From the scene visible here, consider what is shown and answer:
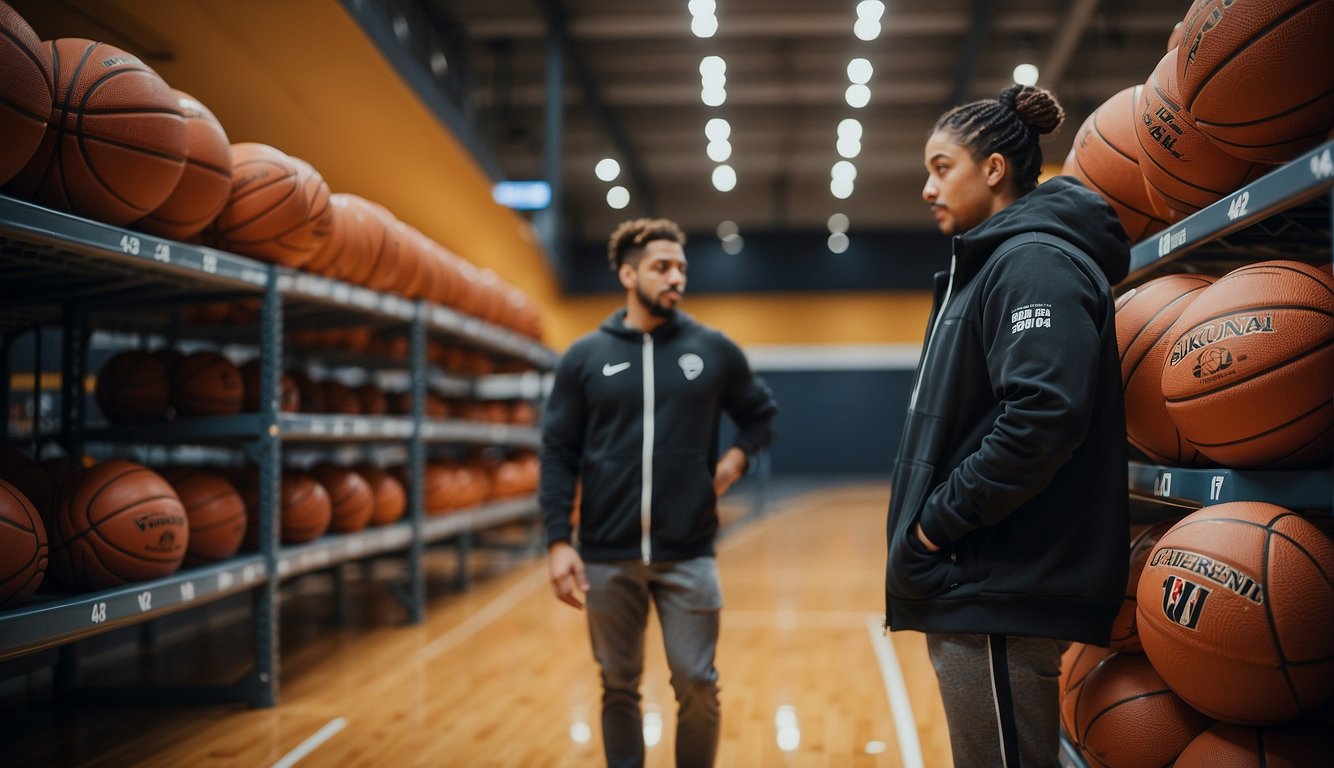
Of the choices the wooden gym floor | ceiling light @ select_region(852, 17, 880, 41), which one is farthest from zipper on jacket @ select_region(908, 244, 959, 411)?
ceiling light @ select_region(852, 17, 880, 41)

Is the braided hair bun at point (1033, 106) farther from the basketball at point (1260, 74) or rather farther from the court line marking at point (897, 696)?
the court line marking at point (897, 696)

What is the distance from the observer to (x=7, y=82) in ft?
8.43

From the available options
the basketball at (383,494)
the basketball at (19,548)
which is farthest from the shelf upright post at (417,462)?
the basketball at (19,548)

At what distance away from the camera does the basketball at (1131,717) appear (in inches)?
83.5

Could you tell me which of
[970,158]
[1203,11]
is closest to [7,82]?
[970,158]

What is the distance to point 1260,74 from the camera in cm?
187

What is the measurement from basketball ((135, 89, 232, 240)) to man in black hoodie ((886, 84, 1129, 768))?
2.67 m

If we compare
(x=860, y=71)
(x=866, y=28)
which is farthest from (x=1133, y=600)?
(x=860, y=71)

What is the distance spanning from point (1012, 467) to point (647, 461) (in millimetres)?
1302

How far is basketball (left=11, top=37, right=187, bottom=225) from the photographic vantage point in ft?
9.61

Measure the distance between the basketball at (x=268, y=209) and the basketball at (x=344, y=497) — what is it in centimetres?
136

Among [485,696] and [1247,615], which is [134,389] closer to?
[485,696]

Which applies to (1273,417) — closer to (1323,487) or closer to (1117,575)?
(1323,487)

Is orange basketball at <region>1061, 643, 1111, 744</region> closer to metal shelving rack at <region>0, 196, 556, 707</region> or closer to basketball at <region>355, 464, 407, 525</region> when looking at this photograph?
metal shelving rack at <region>0, 196, 556, 707</region>
